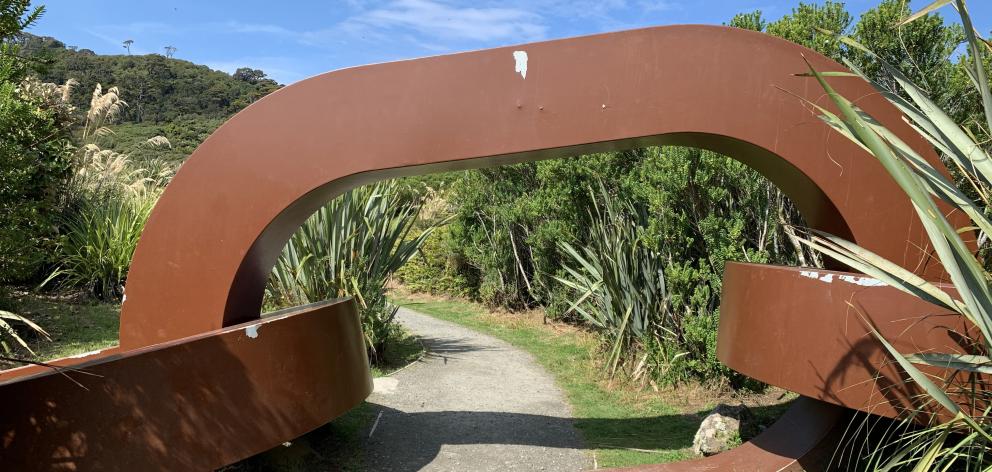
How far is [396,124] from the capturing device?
11.1ft

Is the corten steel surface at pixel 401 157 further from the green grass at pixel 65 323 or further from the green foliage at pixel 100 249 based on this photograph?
the green foliage at pixel 100 249

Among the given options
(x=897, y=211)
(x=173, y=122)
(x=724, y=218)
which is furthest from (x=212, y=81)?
(x=897, y=211)

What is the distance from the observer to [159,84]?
35906 millimetres

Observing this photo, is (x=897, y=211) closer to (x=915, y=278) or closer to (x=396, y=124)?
(x=915, y=278)

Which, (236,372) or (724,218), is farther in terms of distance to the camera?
(724,218)

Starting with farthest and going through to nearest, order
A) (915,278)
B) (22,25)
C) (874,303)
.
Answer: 1. (874,303)
2. (22,25)
3. (915,278)

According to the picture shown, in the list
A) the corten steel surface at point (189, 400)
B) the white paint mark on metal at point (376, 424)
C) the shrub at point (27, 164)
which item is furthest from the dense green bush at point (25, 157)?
the white paint mark on metal at point (376, 424)

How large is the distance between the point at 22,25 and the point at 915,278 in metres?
3.03

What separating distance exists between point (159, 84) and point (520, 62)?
37.5 m

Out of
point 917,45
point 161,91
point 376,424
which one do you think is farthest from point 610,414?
point 161,91

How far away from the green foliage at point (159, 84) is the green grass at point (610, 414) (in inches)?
997

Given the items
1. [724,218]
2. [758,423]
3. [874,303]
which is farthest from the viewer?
[724,218]

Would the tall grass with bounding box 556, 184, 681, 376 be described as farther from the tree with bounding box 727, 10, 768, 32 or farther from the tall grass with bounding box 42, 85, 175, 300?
the tall grass with bounding box 42, 85, 175, 300

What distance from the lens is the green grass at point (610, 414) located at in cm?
489
